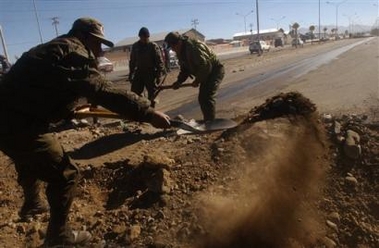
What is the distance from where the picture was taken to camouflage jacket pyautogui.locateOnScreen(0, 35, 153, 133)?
302cm

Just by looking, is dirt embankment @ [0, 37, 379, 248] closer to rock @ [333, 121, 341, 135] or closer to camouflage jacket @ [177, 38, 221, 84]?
rock @ [333, 121, 341, 135]

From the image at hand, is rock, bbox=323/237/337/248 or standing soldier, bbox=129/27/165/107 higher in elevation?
standing soldier, bbox=129/27/165/107

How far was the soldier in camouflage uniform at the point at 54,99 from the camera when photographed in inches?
119

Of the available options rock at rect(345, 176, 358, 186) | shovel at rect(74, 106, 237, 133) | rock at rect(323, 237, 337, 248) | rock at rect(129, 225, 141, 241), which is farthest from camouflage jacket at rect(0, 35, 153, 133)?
rock at rect(345, 176, 358, 186)

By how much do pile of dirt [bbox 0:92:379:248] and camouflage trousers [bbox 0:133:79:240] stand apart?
0.46 metres

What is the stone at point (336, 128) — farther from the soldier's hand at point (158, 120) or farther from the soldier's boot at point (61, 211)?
the soldier's boot at point (61, 211)

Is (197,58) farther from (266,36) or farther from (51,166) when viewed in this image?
(266,36)

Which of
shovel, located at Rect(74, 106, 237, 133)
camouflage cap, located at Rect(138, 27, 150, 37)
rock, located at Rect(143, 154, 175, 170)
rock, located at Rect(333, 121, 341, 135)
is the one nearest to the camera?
shovel, located at Rect(74, 106, 237, 133)

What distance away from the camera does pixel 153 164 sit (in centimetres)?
452

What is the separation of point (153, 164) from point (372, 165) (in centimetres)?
220

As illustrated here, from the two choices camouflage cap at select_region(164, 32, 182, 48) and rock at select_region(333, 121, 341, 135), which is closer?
rock at select_region(333, 121, 341, 135)

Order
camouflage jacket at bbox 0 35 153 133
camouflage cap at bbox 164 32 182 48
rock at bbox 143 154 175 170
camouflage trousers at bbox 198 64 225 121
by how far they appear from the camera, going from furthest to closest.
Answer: camouflage trousers at bbox 198 64 225 121
camouflage cap at bbox 164 32 182 48
rock at bbox 143 154 175 170
camouflage jacket at bbox 0 35 153 133

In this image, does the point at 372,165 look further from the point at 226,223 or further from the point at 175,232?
the point at 175,232

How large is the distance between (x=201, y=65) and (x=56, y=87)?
3399mm
